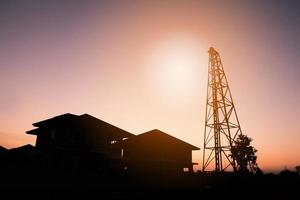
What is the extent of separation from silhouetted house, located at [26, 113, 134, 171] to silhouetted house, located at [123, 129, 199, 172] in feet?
8.87

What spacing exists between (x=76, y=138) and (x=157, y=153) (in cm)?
1095

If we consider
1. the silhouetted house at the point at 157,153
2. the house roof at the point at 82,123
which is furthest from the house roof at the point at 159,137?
the house roof at the point at 82,123

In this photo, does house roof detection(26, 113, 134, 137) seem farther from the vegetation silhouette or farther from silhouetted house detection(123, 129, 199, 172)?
silhouetted house detection(123, 129, 199, 172)

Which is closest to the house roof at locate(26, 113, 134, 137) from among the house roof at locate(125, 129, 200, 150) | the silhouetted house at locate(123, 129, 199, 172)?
the house roof at locate(125, 129, 200, 150)

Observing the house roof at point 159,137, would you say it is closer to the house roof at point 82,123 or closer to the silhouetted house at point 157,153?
the silhouetted house at point 157,153

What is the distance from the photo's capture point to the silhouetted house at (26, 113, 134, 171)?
2333 cm

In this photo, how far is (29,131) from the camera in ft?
91.5

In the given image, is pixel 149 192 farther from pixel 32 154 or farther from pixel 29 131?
pixel 29 131

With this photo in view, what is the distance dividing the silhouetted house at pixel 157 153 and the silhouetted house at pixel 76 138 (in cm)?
270

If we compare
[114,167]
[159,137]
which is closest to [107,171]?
[114,167]

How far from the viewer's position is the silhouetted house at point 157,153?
28.2 metres

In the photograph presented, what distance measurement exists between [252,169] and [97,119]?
85.4 ft

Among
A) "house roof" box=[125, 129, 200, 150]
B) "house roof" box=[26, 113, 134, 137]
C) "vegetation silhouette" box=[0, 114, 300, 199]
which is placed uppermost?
"house roof" box=[26, 113, 134, 137]

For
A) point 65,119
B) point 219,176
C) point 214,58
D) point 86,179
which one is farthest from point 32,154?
point 214,58
